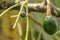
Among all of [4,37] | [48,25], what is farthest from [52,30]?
[4,37]

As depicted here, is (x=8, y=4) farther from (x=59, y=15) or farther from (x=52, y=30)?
(x=52, y=30)

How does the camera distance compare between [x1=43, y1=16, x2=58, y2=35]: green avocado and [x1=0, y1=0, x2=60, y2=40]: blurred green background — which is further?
[x1=0, y1=0, x2=60, y2=40]: blurred green background

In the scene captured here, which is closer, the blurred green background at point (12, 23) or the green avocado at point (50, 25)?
the green avocado at point (50, 25)

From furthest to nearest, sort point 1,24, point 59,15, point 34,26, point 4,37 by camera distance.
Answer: point 4,37 → point 1,24 → point 34,26 → point 59,15

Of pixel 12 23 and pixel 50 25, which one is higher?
pixel 50 25

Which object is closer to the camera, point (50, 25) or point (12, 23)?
point (50, 25)

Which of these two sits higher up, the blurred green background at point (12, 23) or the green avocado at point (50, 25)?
the green avocado at point (50, 25)

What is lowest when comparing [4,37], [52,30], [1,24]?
[4,37]

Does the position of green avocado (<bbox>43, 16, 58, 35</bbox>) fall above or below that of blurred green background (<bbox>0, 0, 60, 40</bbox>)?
above

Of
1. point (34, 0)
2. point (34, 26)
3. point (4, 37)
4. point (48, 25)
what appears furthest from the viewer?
point (4, 37)

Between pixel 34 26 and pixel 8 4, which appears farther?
pixel 34 26

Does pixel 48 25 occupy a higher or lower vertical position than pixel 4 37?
higher
